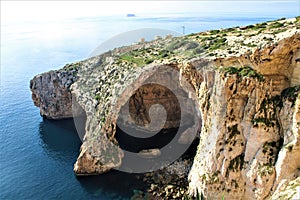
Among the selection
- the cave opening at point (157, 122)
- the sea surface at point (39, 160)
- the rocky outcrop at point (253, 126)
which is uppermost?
the rocky outcrop at point (253, 126)

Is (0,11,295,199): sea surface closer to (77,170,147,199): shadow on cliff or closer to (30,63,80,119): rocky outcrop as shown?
(77,170,147,199): shadow on cliff

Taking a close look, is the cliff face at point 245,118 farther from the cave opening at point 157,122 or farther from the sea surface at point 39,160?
the cave opening at point 157,122

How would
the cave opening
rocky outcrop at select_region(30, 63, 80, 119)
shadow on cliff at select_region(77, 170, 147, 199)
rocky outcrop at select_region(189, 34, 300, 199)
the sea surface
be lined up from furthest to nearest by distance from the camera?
rocky outcrop at select_region(30, 63, 80, 119), the cave opening, the sea surface, shadow on cliff at select_region(77, 170, 147, 199), rocky outcrop at select_region(189, 34, 300, 199)

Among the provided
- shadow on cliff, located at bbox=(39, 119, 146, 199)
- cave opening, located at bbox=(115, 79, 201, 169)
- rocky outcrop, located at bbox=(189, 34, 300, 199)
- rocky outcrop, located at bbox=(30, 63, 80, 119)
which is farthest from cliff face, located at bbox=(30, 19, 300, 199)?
rocky outcrop, located at bbox=(30, 63, 80, 119)

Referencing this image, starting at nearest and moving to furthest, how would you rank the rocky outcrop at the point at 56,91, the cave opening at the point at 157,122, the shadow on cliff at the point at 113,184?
the shadow on cliff at the point at 113,184 → the cave opening at the point at 157,122 → the rocky outcrop at the point at 56,91

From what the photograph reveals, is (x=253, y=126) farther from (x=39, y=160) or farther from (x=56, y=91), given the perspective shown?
(x=56, y=91)

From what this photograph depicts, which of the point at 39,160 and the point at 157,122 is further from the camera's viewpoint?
the point at 157,122

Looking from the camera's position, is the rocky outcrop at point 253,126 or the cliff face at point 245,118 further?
the rocky outcrop at point 253,126

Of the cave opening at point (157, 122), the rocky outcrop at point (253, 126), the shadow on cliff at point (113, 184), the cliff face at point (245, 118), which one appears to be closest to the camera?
the cliff face at point (245, 118)

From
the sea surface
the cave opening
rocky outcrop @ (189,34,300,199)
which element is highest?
rocky outcrop @ (189,34,300,199)

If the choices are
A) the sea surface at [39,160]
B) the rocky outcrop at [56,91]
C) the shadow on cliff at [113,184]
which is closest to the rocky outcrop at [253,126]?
the shadow on cliff at [113,184]

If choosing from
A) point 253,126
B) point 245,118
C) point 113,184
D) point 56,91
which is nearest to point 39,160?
point 113,184

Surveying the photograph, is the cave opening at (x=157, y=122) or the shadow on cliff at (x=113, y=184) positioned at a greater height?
the cave opening at (x=157, y=122)
